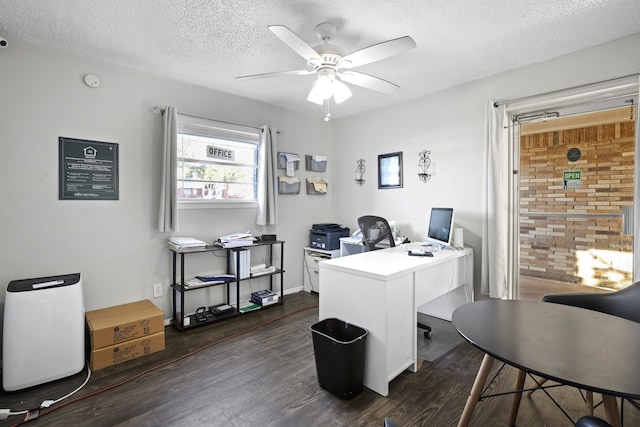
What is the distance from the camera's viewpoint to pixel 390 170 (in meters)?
3.90

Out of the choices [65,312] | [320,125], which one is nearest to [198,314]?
[65,312]

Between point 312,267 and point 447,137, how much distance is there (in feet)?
7.62

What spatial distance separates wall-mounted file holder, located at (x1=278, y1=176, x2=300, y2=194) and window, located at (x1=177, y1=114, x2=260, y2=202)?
0.35 metres

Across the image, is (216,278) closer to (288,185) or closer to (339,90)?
Result: (288,185)

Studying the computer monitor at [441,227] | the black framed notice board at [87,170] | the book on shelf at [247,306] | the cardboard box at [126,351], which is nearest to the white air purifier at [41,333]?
the cardboard box at [126,351]

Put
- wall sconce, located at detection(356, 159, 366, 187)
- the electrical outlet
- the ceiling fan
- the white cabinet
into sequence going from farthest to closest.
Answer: wall sconce, located at detection(356, 159, 366, 187) → the white cabinet → the electrical outlet → the ceiling fan

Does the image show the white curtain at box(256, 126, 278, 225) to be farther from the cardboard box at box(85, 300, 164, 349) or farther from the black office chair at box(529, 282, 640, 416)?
the black office chair at box(529, 282, 640, 416)

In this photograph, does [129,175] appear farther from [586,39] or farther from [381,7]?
[586,39]

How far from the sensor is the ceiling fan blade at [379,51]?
1767mm

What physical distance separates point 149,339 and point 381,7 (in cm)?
301

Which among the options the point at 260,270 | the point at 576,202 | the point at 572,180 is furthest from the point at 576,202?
the point at 260,270

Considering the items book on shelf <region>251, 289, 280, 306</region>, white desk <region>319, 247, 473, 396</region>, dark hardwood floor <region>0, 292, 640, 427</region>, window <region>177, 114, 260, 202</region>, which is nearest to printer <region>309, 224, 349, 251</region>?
book on shelf <region>251, 289, 280, 306</region>

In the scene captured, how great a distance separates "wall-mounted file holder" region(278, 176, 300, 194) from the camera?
3994mm

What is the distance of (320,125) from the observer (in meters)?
4.50
